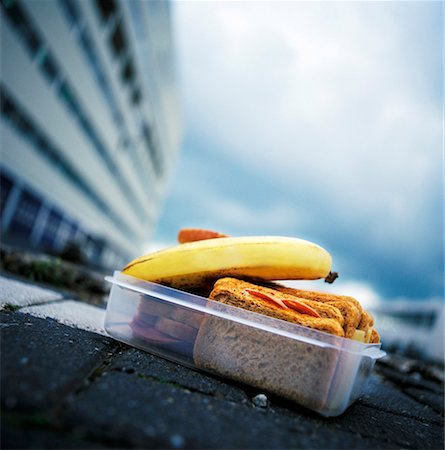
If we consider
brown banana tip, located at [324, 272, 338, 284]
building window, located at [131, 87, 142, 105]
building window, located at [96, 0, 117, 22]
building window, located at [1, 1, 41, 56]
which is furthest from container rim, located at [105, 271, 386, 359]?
building window, located at [131, 87, 142, 105]

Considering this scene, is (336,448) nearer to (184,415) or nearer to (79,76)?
(184,415)

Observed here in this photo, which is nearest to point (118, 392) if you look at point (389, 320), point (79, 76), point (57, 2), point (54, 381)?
point (54, 381)

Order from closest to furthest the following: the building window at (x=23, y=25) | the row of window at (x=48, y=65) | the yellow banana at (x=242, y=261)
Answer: the yellow banana at (x=242, y=261) < the building window at (x=23, y=25) < the row of window at (x=48, y=65)

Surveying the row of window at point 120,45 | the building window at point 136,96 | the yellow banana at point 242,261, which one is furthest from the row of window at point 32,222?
the yellow banana at point 242,261

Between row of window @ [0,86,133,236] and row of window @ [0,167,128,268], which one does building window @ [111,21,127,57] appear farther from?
row of window @ [0,167,128,268]

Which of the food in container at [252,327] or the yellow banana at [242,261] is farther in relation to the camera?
the yellow banana at [242,261]

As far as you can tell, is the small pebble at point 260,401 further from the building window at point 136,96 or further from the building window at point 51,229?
the building window at point 136,96
